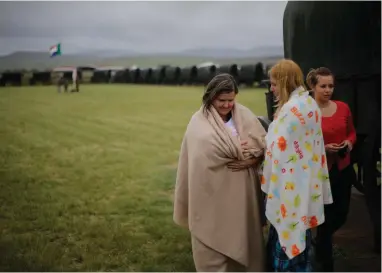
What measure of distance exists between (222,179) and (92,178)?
1049 mm

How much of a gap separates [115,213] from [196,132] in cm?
95

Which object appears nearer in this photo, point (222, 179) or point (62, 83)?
point (222, 179)

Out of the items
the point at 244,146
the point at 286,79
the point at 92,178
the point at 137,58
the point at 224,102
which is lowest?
the point at 92,178

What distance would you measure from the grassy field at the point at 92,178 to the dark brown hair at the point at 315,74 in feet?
1.37

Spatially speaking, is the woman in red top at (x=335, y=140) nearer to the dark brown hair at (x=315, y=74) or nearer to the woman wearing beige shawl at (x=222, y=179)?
the dark brown hair at (x=315, y=74)

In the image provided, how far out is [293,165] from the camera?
106 inches

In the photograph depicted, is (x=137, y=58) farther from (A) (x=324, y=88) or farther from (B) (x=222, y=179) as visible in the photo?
(A) (x=324, y=88)

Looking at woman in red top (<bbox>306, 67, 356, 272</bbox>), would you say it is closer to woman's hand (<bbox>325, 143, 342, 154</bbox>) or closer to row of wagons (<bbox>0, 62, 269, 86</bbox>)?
woman's hand (<bbox>325, 143, 342, 154</bbox>)

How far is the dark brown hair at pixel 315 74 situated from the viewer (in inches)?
120

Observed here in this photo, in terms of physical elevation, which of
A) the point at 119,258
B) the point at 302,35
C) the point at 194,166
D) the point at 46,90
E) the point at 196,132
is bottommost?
the point at 119,258

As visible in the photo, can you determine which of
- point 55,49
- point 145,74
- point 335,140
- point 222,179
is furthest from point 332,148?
point 55,49

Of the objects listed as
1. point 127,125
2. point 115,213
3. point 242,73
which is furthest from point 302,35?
point 115,213

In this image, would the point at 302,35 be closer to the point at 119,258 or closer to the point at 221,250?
the point at 221,250

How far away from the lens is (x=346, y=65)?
3.29 metres
